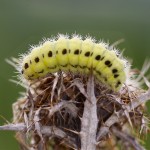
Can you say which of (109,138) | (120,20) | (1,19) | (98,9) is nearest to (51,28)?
(1,19)

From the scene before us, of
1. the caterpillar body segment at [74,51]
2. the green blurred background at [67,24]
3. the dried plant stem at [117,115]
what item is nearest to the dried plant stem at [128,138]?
the dried plant stem at [117,115]

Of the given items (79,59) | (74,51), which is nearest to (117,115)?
(79,59)

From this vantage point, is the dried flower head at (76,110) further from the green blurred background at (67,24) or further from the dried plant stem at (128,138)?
the green blurred background at (67,24)

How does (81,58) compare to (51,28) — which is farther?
(51,28)

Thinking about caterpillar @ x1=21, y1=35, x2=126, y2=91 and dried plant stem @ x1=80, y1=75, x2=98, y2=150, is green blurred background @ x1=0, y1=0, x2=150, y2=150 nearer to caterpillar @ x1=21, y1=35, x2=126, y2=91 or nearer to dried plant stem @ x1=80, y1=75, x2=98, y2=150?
caterpillar @ x1=21, y1=35, x2=126, y2=91

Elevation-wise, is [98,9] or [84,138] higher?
[98,9]

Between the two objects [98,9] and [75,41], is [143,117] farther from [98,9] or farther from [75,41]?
[98,9]
